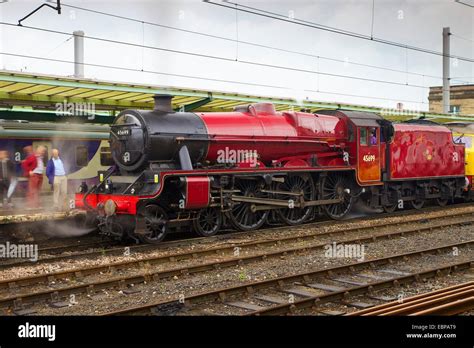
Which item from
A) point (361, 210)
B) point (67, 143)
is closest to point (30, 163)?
point (67, 143)

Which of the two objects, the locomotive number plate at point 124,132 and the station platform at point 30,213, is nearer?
the locomotive number plate at point 124,132

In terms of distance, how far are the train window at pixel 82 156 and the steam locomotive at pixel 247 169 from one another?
12.7 feet

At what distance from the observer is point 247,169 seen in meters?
12.8

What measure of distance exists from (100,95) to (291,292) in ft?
31.0

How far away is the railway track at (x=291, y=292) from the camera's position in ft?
21.6

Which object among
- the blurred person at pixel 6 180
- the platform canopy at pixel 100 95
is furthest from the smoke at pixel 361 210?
the blurred person at pixel 6 180

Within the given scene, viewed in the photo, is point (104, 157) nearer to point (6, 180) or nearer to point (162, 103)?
point (6, 180)

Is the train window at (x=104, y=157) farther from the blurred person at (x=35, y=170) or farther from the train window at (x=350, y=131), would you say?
the train window at (x=350, y=131)

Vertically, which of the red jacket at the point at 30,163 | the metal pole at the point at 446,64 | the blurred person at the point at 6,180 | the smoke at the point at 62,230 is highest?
the metal pole at the point at 446,64

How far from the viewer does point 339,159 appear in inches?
619
